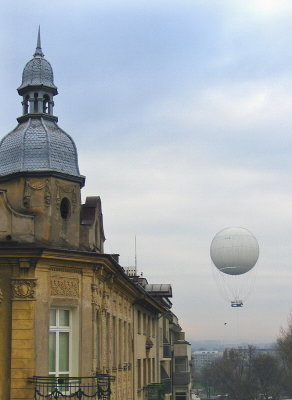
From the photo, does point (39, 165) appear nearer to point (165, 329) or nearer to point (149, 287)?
point (149, 287)

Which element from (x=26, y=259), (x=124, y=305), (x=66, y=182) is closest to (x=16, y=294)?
(x=26, y=259)

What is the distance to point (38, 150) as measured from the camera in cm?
2192

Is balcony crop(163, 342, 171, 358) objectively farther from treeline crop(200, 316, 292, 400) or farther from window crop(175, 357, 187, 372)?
treeline crop(200, 316, 292, 400)

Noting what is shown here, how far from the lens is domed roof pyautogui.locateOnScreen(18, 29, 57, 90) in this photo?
2338cm

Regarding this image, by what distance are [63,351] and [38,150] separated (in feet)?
21.5

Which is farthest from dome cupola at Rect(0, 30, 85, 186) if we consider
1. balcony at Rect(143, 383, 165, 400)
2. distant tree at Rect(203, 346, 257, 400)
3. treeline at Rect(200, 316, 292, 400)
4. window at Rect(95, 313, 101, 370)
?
distant tree at Rect(203, 346, 257, 400)

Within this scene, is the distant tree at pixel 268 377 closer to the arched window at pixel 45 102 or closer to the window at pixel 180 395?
the window at pixel 180 395

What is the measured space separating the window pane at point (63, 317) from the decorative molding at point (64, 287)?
2.17ft

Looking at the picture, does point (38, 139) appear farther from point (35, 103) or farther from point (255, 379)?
point (255, 379)

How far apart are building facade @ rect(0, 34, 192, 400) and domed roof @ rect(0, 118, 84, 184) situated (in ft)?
0.11

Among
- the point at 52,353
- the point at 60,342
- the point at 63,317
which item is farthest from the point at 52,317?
the point at 52,353

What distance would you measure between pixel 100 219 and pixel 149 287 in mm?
27677

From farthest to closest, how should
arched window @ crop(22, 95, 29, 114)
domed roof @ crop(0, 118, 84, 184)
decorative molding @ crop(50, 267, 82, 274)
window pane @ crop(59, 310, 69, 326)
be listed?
arched window @ crop(22, 95, 29, 114) → domed roof @ crop(0, 118, 84, 184) → window pane @ crop(59, 310, 69, 326) → decorative molding @ crop(50, 267, 82, 274)

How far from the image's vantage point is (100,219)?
25.0 m
